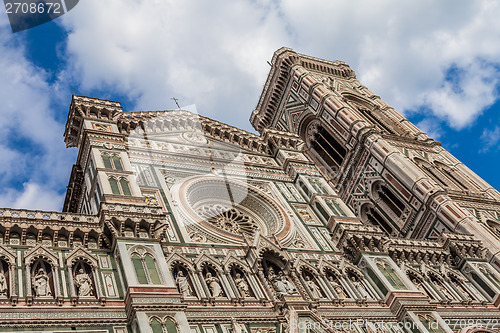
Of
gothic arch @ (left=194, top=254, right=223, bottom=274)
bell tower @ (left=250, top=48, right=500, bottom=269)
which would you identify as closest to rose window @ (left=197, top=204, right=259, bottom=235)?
gothic arch @ (left=194, top=254, right=223, bottom=274)

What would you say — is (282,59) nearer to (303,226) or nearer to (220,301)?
(303,226)

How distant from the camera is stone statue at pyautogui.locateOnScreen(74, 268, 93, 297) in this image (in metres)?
14.4

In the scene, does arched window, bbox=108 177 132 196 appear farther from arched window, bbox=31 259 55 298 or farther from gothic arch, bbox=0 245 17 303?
gothic arch, bbox=0 245 17 303

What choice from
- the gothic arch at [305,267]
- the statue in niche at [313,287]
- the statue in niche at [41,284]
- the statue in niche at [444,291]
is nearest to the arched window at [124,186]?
the statue in niche at [41,284]

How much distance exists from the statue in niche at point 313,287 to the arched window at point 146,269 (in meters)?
4.85

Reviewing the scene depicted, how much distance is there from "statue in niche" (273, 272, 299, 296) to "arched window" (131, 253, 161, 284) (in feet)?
11.8

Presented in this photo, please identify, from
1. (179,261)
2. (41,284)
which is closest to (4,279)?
(41,284)

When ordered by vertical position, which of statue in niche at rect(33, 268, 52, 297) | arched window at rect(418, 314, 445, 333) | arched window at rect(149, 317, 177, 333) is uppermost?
statue in niche at rect(33, 268, 52, 297)

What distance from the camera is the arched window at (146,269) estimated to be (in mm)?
14898

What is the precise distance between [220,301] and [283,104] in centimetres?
2577

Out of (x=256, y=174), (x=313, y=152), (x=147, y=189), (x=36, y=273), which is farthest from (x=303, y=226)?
(x=313, y=152)

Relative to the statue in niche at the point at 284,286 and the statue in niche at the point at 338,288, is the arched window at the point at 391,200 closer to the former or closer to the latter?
the statue in niche at the point at 338,288

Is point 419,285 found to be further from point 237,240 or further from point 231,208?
point 231,208

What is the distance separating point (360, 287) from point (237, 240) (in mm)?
4091
